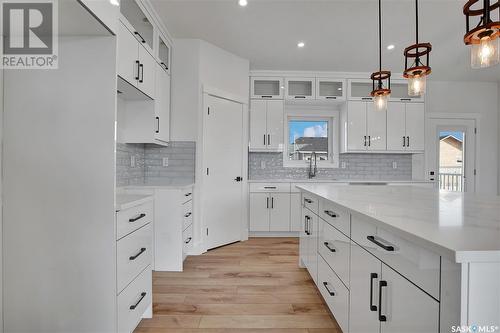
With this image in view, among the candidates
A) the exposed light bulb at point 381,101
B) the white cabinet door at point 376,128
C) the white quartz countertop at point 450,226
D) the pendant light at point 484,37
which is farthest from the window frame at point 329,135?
the white quartz countertop at point 450,226

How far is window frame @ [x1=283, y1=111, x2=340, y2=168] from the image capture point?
184 inches

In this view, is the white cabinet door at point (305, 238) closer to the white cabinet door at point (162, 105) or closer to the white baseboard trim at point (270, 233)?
the white baseboard trim at point (270, 233)

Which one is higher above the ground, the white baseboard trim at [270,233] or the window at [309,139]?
the window at [309,139]

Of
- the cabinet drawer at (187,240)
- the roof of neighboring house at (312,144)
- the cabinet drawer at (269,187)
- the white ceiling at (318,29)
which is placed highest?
the white ceiling at (318,29)

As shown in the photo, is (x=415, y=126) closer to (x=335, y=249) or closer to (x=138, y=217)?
(x=335, y=249)

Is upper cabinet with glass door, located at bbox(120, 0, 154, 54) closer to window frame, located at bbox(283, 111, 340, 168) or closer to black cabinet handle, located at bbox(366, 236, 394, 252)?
black cabinet handle, located at bbox(366, 236, 394, 252)

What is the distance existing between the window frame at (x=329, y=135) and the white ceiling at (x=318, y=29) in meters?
0.88

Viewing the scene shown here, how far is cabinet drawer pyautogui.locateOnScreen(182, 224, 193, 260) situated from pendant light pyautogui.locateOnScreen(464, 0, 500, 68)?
2.75 metres

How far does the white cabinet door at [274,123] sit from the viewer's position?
423 cm

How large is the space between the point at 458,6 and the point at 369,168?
8.58 ft

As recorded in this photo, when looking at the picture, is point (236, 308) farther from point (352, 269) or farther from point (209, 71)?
point (209, 71)

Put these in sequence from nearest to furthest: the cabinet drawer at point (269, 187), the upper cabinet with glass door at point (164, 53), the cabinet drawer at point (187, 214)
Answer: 1. the cabinet drawer at point (187, 214)
2. the upper cabinet with glass door at point (164, 53)
3. the cabinet drawer at point (269, 187)

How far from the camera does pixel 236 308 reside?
202 centimetres

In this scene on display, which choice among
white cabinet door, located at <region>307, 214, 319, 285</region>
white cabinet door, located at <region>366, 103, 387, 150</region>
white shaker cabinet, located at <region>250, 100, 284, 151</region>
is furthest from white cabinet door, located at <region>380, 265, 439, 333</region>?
white cabinet door, located at <region>366, 103, 387, 150</region>
